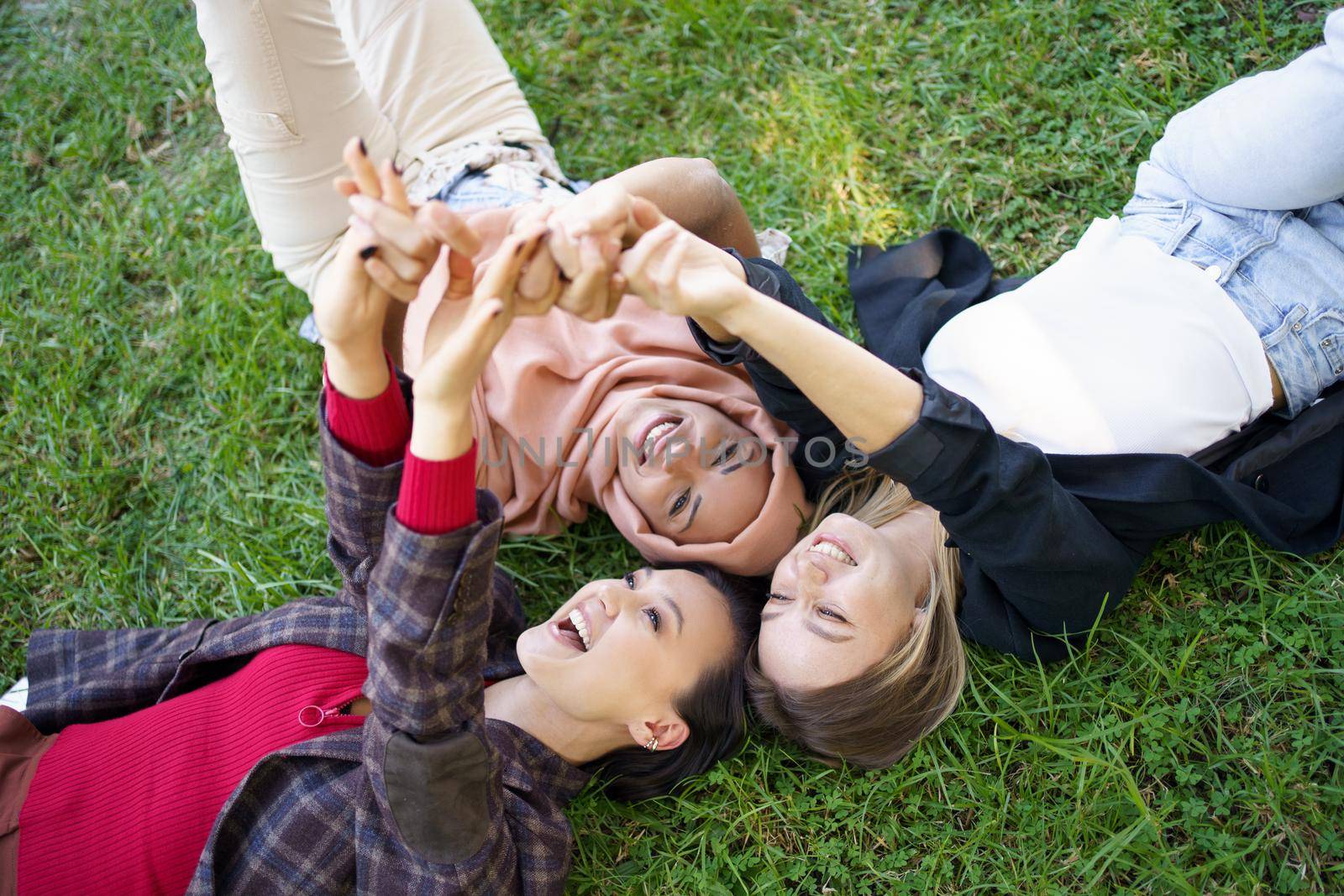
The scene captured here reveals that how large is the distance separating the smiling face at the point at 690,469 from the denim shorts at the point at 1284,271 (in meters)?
1.39

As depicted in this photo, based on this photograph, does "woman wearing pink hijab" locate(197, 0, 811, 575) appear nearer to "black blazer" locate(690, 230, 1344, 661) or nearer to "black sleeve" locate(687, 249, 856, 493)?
"black sleeve" locate(687, 249, 856, 493)

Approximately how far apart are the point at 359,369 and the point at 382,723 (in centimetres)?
79

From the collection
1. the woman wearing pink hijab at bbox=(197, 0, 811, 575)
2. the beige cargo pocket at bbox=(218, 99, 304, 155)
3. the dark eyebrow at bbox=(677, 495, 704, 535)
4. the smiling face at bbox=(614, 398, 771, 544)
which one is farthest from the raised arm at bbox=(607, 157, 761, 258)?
the beige cargo pocket at bbox=(218, 99, 304, 155)

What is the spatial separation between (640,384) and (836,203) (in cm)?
118

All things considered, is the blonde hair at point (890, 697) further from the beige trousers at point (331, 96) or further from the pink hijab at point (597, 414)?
the beige trousers at point (331, 96)

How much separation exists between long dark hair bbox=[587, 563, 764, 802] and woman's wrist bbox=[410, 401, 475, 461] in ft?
3.39

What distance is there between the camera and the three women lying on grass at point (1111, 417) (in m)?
2.47

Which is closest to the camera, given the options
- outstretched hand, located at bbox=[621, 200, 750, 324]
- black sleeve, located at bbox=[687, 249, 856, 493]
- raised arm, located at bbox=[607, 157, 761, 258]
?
outstretched hand, located at bbox=[621, 200, 750, 324]

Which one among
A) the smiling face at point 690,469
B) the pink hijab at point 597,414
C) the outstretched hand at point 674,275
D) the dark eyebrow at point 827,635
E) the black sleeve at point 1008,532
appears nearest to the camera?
the outstretched hand at point 674,275

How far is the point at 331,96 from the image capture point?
9.95 feet

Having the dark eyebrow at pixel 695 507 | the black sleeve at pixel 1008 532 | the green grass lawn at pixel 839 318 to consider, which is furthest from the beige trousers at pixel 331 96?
the black sleeve at pixel 1008 532

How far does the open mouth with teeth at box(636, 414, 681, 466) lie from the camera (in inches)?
105

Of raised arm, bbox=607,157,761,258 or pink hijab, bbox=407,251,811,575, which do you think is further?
raised arm, bbox=607,157,761,258

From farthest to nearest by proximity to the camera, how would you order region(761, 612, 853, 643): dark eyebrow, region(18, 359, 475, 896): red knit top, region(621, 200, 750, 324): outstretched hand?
region(761, 612, 853, 643): dark eyebrow < region(18, 359, 475, 896): red knit top < region(621, 200, 750, 324): outstretched hand
